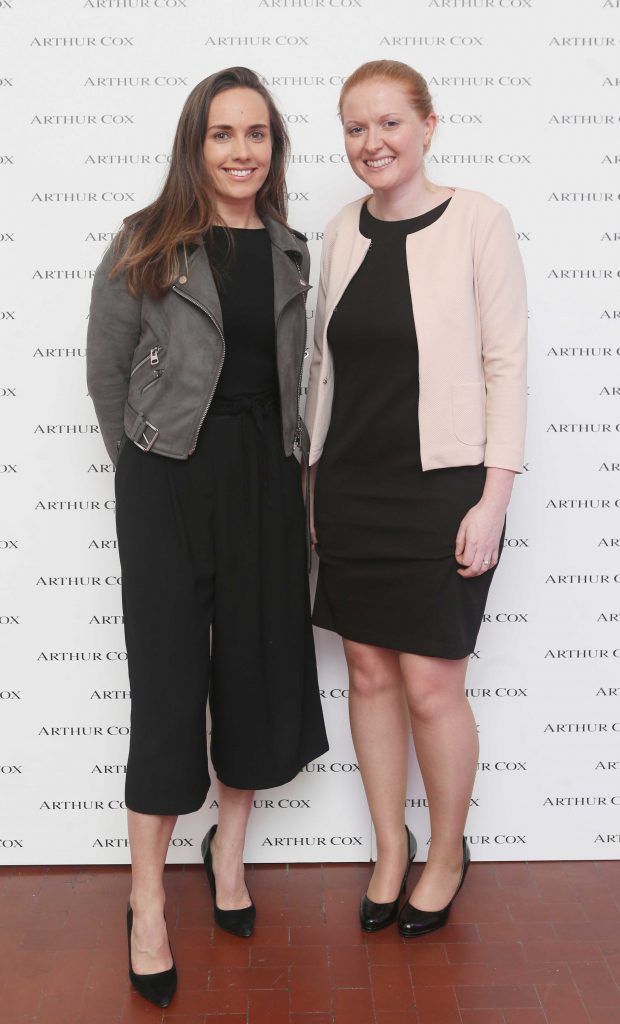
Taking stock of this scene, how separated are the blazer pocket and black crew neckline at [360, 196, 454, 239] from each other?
357mm

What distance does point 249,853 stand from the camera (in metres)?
2.71

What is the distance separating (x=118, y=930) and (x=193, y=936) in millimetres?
200

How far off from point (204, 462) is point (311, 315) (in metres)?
0.66

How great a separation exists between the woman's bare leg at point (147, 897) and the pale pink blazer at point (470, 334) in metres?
1.02

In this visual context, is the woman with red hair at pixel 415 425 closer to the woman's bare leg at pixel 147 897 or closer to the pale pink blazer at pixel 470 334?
the pale pink blazer at pixel 470 334

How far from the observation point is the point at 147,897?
218cm

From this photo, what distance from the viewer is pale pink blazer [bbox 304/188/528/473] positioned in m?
2.01

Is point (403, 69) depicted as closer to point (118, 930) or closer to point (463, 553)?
point (463, 553)

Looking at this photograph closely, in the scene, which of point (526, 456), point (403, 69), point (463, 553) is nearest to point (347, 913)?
point (463, 553)

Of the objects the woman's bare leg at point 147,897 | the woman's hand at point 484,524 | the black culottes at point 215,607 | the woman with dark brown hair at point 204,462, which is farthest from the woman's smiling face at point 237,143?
the woman's bare leg at point 147,897

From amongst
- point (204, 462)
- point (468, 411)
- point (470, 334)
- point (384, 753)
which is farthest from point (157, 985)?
point (470, 334)

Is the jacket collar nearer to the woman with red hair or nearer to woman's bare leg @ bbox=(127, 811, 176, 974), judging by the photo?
the woman with red hair

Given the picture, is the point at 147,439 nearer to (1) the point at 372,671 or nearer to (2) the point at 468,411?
(2) the point at 468,411

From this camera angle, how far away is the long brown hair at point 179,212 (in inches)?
77.4
